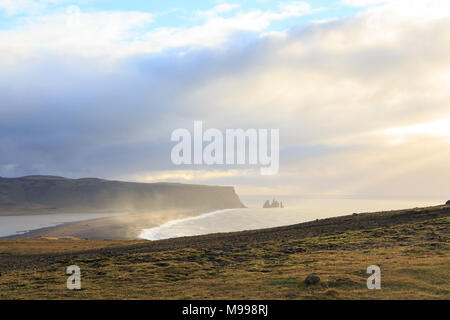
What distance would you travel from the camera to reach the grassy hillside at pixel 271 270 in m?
17.4

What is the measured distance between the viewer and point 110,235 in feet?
310

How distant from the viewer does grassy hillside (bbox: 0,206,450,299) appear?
17359mm

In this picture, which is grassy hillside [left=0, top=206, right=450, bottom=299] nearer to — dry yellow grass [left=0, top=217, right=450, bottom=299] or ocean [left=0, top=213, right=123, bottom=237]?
dry yellow grass [left=0, top=217, right=450, bottom=299]

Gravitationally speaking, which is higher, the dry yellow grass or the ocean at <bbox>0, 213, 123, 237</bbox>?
the dry yellow grass

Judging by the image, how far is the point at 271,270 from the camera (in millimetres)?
23859

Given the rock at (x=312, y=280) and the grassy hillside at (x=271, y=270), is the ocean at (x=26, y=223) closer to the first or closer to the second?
the grassy hillside at (x=271, y=270)
